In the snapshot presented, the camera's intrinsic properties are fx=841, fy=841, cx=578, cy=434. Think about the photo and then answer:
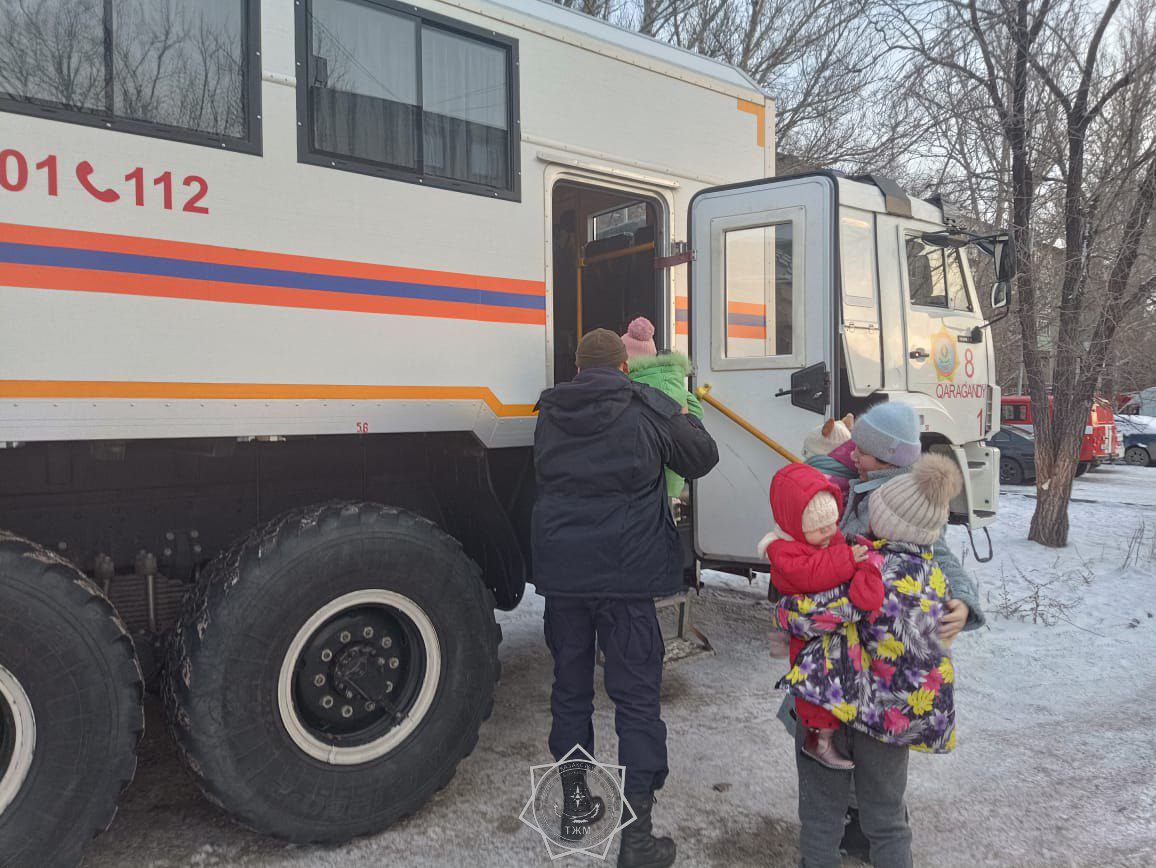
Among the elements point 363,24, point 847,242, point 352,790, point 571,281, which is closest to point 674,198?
point 847,242

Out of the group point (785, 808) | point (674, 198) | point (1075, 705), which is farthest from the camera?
point (1075, 705)

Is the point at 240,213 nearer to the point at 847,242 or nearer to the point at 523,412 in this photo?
the point at 523,412

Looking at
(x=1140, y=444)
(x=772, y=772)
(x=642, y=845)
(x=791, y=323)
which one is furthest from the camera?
(x=1140, y=444)

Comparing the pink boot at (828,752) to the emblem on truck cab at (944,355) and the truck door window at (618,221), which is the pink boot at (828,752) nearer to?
the emblem on truck cab at (944,355)

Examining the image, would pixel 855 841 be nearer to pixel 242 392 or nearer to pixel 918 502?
pixel 918 502

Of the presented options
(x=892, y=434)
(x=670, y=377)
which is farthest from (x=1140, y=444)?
(x=892, y=434)

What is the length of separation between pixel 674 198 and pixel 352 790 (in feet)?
9.79

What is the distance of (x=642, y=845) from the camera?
9.31ft

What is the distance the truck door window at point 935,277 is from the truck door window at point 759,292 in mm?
835

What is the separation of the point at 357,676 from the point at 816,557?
1.69m

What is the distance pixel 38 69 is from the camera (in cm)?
247

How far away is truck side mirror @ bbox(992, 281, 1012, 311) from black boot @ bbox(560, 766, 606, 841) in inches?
143

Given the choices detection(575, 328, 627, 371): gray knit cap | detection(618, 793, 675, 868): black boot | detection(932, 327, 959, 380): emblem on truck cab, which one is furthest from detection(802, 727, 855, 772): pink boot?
detection(932, 327, 959, 380): emblem on truck cab

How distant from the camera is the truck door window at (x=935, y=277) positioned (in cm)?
468
